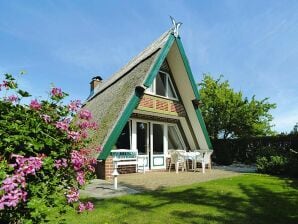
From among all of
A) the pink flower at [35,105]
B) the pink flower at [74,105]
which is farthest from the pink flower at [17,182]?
the pink flower at [74,105]

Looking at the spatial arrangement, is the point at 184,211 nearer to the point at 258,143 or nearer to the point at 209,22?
the point at 209,22

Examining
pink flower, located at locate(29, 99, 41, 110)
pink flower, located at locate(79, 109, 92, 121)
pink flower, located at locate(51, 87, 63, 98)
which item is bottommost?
pink flower, located at locate(79, 109, 92, 121)

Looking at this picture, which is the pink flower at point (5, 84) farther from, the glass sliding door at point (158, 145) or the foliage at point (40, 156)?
the glass sliding door at point (158, 145)

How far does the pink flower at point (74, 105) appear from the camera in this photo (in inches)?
156

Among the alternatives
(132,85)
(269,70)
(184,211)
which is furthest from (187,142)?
(184,211)

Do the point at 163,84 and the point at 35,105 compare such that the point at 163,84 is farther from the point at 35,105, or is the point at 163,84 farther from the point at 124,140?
the point at 35,105

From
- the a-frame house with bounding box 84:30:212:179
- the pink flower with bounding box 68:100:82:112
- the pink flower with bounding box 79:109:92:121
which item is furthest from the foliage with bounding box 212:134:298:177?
the pink flower with bounding box 68:100:82:112

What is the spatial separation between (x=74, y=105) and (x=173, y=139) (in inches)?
558

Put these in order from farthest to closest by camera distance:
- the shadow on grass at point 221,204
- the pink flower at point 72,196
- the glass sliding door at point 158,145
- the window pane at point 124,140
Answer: the glass sliding door at point 158,145 → the window pane at point 124,140 → the shadow on grass at point 221,204 → the pink flower at point 72,196

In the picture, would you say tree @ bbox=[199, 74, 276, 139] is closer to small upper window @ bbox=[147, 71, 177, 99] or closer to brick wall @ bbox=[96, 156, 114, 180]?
small upper window @ bbox=[147, 71, 177, 99]

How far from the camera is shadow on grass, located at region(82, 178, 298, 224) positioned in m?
6.01

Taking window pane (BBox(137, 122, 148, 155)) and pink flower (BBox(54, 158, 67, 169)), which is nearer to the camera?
pink flower (BBox(54, 158, 67, 169))

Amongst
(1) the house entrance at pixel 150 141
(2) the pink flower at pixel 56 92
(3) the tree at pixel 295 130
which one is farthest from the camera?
(3) the tree at pixel 295 130

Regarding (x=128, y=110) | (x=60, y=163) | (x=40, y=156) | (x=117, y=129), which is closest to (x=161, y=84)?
(x=128, y=110)
